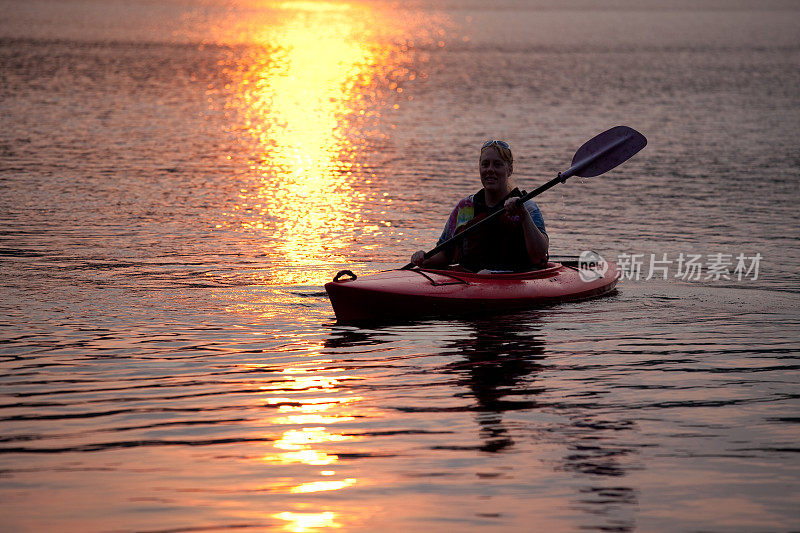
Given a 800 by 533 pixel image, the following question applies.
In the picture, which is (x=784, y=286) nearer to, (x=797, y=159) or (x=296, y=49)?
(x=797, y=159)

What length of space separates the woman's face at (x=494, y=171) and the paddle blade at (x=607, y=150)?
3.81 ft

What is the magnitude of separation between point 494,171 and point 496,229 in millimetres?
482

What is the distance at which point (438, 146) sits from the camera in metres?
22.2

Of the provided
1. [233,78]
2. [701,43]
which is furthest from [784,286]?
[701,43]

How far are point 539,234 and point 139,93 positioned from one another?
24.6 m

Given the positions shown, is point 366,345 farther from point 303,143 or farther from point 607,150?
point 303,143

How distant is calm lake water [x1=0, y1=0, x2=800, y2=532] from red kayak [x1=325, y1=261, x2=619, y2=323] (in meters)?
0.19

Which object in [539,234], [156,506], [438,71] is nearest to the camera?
[156,506]

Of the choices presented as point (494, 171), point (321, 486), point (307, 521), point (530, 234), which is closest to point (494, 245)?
point (530, 234)

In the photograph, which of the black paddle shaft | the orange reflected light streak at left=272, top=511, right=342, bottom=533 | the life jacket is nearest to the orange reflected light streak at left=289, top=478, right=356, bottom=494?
the orange reflected light streak at left=272, top=511, right=342, bottom=533

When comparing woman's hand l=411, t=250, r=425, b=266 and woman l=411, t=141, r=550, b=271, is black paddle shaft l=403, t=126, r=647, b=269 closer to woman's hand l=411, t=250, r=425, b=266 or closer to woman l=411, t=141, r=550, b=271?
woman l=411, t=141, r=550, b=271

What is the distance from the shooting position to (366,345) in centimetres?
821

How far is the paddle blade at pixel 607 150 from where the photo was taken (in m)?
10.3

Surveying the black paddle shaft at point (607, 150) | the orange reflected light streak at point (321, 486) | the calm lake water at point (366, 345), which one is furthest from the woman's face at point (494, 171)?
the orange reflected light streak at point (321, 486)
